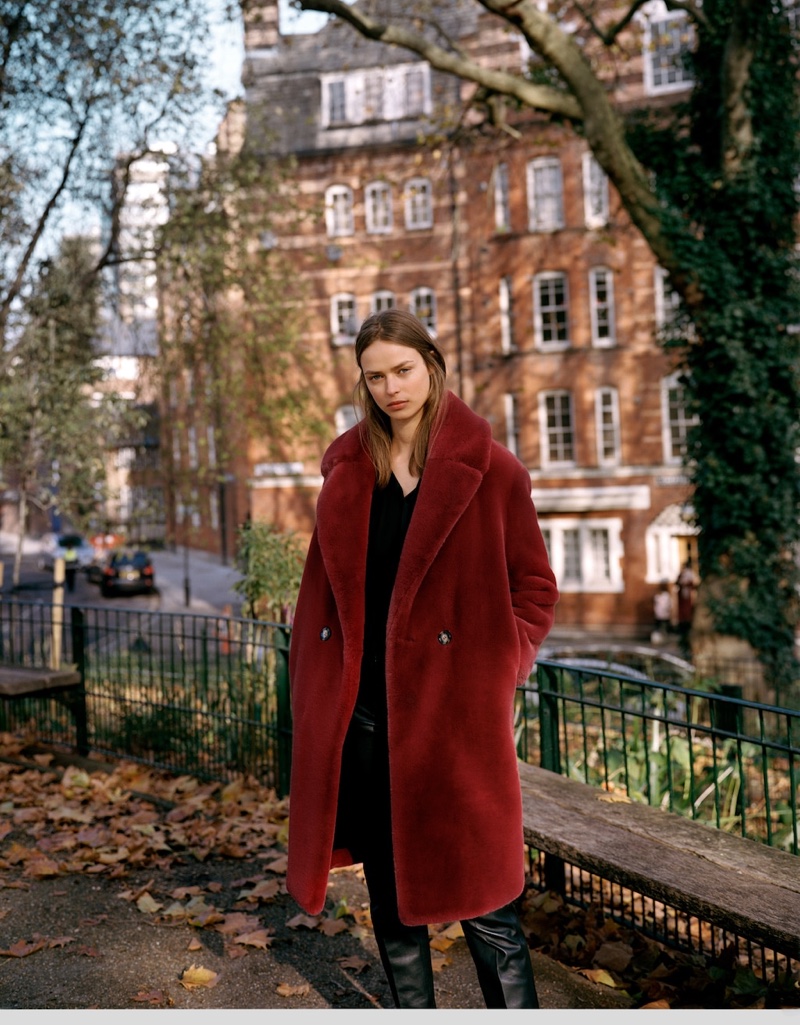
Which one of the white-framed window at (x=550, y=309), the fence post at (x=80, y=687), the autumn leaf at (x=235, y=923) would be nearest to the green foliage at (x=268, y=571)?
the fence post at (x=80, y=687)

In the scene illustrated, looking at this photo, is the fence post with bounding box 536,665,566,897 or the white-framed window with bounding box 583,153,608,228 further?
the white-framed window with bounding box 583,153,608,228

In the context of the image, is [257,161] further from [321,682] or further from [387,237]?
[387,237]

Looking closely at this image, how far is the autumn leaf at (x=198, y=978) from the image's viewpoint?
154 inches

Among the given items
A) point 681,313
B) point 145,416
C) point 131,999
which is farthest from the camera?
point 681,313

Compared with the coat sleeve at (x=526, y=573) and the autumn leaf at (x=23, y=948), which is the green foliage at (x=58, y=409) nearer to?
the autumn leaf at (x=23, y=948)

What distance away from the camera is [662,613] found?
2783 centimetres

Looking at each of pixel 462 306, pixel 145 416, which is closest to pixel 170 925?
pixel 145 416

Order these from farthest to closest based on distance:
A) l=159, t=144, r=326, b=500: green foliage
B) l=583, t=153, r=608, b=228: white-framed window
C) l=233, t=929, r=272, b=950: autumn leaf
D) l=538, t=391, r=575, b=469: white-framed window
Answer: l=538, t=391, r=575, b=469: white-framed window < l=583, t=153, r=608, b=228: white-framed window < l=159, t=144, r=326, b=500: green foliage < l=233, t=929, r=272, b=950: autumn leaf

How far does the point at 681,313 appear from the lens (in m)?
15.0

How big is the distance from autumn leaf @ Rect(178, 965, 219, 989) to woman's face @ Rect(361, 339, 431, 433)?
2.39m

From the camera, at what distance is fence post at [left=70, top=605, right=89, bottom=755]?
7.66m

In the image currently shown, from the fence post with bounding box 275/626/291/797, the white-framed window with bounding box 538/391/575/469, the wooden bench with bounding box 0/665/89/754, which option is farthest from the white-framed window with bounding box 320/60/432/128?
the fence post with bounding box 275/626/291/797

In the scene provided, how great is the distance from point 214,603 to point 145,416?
2042cm

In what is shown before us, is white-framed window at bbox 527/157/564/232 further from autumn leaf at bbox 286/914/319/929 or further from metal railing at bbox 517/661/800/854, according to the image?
autumn leaf at bbox 286/914/319/929
